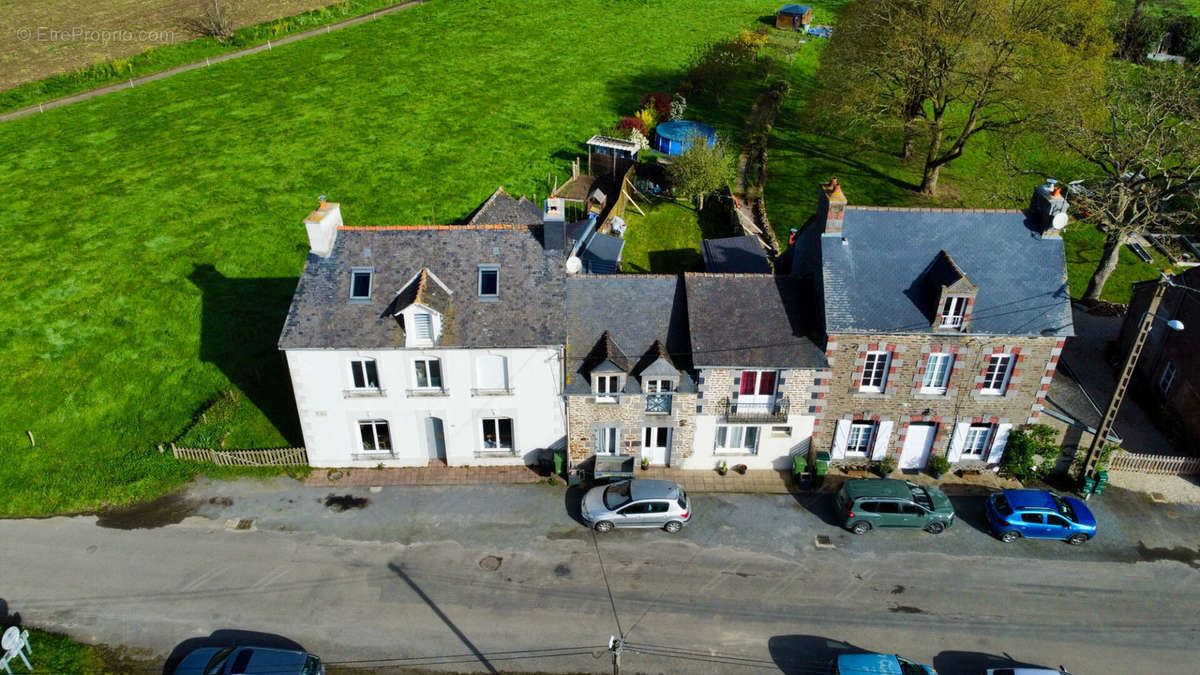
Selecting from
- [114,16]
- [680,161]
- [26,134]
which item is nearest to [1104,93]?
[680,161]

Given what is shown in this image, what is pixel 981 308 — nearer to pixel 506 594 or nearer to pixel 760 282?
pixel 760 282

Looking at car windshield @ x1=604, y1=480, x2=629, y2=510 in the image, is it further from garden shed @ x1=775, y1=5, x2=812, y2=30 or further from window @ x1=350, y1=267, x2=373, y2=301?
garden shed @ x1=775, y1=5, x2=812, y2=30

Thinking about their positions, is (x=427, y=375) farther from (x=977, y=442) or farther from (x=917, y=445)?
(x=977, y=442)

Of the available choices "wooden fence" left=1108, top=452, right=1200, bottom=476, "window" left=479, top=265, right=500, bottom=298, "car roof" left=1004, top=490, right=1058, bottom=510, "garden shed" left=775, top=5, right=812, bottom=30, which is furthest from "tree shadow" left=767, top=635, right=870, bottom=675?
"garden shed" left=775, top=5, right=812, bottom=30

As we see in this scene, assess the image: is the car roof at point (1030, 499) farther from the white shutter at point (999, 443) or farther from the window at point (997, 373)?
the window at point (997, 373)

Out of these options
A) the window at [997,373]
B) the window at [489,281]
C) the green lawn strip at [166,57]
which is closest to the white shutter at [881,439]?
the window at [997,373]
